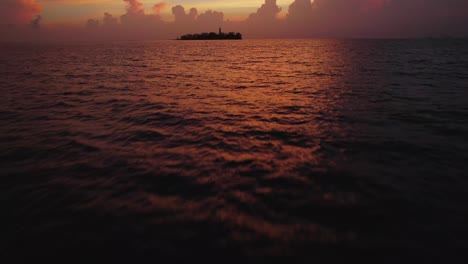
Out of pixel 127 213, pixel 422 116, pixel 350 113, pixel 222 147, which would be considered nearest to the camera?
pixel 127 213

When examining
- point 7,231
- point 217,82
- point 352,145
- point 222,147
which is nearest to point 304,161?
point 352,145

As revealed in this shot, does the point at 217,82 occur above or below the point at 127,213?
above

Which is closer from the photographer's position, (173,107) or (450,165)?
(450,165)

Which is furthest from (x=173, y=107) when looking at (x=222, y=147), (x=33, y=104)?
(x=33, y=104)

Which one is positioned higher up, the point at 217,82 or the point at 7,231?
the point at 217,82

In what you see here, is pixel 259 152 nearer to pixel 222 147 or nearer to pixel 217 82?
pixel 222 147

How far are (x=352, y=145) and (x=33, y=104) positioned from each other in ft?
60.7

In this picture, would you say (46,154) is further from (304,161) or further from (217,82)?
(217,82)

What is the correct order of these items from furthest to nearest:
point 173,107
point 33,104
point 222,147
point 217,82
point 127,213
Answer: point 217,82, point 33,104, point 173,107, point 222,147, point 127,213

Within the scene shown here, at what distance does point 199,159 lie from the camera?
27.6 ft

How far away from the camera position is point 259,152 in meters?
8.87

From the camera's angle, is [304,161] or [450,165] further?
[304,161]

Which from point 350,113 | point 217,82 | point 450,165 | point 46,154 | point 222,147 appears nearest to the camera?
point 450,165

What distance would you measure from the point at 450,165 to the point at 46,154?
13088mm
